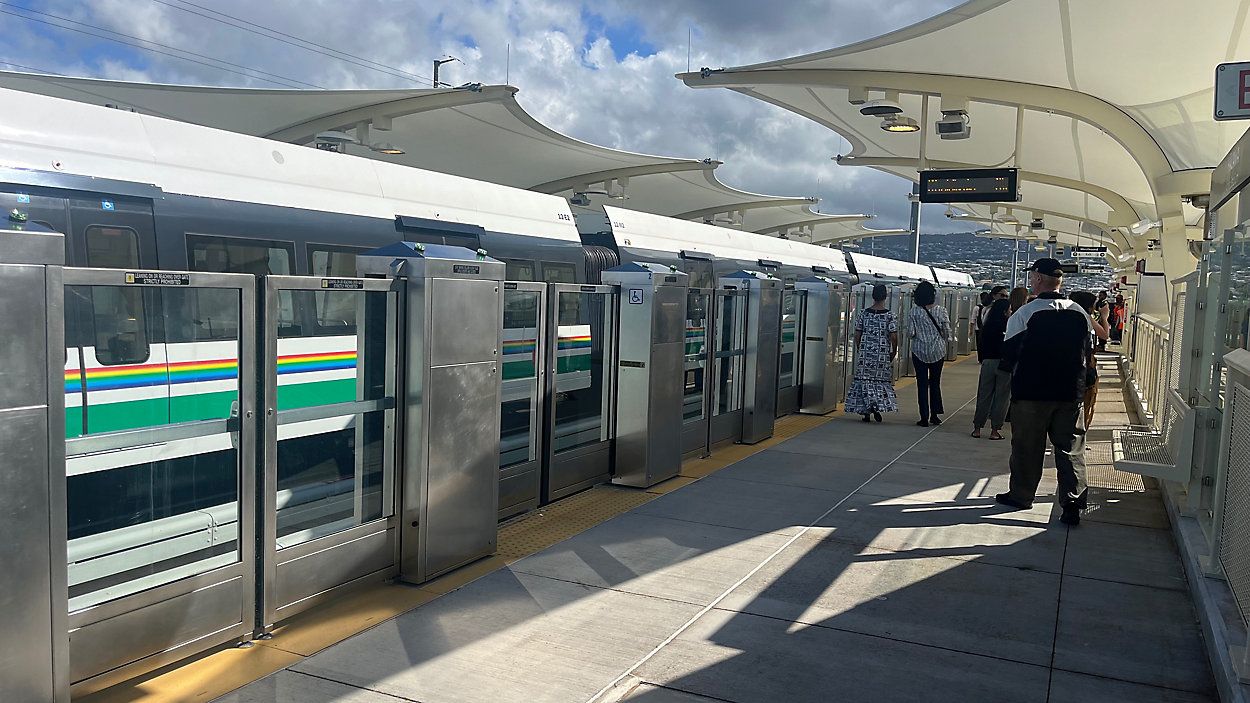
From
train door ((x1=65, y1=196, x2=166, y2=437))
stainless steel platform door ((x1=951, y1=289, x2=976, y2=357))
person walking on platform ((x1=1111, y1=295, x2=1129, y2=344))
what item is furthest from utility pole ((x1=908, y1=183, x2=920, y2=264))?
train door ((x1=65, y1=196, x2=166, y2=437))

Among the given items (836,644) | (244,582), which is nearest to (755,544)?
(836,644)

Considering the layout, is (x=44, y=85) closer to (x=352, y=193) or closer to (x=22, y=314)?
(x=352, y=193)

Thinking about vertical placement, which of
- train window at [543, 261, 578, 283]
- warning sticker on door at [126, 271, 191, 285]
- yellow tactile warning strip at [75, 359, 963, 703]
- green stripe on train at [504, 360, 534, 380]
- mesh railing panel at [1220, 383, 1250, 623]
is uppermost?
train window at [543, 261, 578, 283]

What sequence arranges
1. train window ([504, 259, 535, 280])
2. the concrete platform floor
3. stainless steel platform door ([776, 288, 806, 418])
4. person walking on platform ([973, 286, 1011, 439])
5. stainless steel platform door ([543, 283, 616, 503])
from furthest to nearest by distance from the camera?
1. stainless steel platform door ([776, 288, 806, 418])
2. train window ([504, 259, 535, 280])
3. person walking on platform ([973, 286, 1011, 439])
4. stainless steel platform door ([543, 283, 616, 503])
5. the concrete platform floor

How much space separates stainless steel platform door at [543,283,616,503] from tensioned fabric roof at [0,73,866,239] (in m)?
11.6

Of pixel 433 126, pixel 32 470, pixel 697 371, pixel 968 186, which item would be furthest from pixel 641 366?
pixel 433 126

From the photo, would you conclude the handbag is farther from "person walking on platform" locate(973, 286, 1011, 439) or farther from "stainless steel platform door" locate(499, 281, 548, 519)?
"stainless steel platform door" locate(499, 281, 548, 519)

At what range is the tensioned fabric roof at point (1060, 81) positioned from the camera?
11.2m

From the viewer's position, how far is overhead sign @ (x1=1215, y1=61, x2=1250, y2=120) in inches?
200

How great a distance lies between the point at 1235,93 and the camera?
5098mm

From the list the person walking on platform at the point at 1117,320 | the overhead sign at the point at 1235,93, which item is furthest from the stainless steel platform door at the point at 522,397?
the person walking on platform at the point at 1117,320

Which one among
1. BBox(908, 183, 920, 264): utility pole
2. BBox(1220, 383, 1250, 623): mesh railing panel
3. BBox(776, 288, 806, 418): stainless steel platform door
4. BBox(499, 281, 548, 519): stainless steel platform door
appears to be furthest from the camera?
BBox(908, 183, 920, 264): utility pole

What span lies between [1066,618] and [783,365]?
8148 mm

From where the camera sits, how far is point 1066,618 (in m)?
5.27
